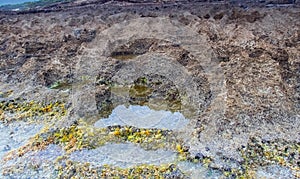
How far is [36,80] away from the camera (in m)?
10.7

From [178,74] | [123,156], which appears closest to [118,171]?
[123,156]

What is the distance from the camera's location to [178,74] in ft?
33.5

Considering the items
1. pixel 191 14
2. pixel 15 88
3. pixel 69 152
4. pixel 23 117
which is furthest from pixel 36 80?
pixel 191 14

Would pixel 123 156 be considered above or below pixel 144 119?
below

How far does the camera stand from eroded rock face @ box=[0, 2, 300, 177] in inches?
283

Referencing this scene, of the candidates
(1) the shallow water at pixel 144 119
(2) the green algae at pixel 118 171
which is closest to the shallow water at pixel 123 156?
(2) the green algae at pixel 118 171

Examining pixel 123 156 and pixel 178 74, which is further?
pixel 178 74

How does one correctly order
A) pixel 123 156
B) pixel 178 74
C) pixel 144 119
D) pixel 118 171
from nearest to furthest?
1. pixel 118 171
2. pixel 123 156
3. pixel 144 119
4. pixel 178 74

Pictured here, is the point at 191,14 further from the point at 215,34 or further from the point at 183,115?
the point at 183,115

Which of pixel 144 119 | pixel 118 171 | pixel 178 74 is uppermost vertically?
pixel 178 74

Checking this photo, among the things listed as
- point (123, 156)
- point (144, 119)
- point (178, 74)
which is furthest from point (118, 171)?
point (178, 74)

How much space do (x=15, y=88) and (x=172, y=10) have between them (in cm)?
924

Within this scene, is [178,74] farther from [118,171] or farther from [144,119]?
[118,171]

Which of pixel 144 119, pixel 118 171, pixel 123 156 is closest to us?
pixel 118 171
